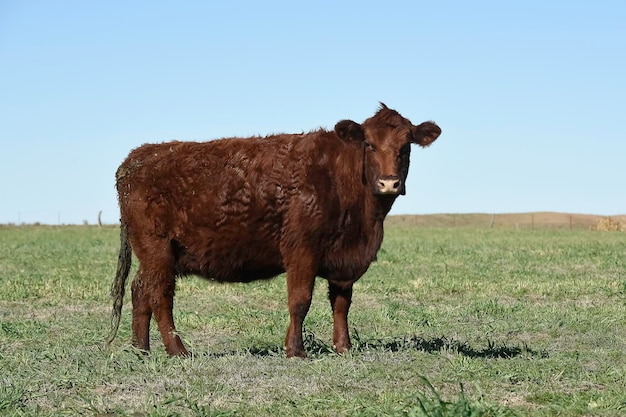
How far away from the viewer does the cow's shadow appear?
10359mm

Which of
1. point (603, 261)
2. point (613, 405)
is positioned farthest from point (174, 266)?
point (603, 261)

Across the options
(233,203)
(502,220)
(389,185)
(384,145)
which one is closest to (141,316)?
(233,203)

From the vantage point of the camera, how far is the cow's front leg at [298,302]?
9969mm

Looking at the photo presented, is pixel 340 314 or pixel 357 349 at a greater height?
pixel 340 314

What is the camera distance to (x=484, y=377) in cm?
852

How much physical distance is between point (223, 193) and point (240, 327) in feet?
13.4

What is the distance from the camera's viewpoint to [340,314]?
10578mm

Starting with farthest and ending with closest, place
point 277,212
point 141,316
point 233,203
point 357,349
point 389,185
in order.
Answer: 1. point 141,316
2. point 357,349
3. point 233,203
4. point 277,212
5. point 389,185

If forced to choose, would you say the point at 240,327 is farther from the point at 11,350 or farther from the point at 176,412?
the point at 176,412

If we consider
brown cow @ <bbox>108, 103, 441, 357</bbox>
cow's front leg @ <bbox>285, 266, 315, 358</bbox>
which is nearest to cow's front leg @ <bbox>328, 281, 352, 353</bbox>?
brown cow @ <bbox>108, 103, 441, 357</bbox>

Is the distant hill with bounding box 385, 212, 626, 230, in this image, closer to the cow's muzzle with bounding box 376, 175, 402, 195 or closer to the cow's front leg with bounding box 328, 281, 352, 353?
the cow's front leg with bounding box 328, 281, 352, 353

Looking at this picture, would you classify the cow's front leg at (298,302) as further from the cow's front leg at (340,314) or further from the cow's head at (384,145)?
the cow's head at (384,145)

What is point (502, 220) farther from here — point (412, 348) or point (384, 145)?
point (384, 145)

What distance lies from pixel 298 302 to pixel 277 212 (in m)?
1.02
